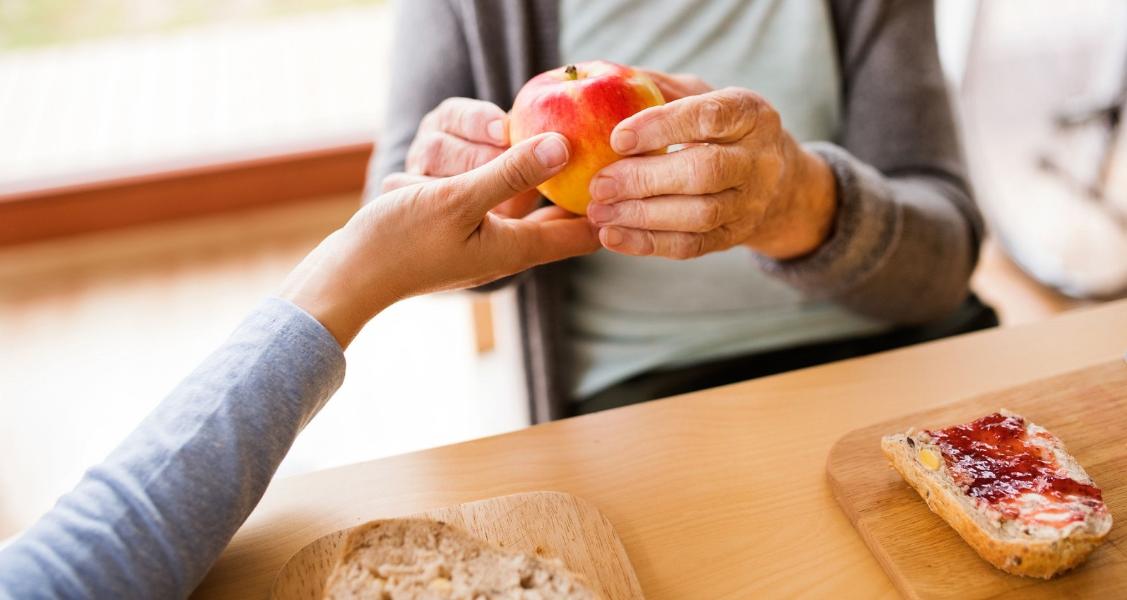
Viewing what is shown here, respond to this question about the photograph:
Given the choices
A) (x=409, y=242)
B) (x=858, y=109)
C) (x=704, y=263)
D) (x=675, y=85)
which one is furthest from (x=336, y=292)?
(x=858, y=109)

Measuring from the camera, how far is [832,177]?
0.97 metres

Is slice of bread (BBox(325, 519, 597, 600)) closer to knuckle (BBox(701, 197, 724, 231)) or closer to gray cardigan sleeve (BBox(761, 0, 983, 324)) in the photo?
knuckle (BBox(701, 197, 724, 231))

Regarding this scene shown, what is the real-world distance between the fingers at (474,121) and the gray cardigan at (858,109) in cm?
21

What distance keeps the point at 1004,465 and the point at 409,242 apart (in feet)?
1.83

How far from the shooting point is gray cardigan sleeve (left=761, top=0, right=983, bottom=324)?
1010mm

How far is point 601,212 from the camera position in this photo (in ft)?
2.74

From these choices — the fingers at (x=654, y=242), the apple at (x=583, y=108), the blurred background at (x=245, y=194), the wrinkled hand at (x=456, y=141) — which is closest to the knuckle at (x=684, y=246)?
the fingers at (x=654, y=242)

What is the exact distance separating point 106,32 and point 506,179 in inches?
98.6

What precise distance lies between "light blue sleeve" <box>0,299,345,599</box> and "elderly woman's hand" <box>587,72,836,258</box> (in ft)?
1.01

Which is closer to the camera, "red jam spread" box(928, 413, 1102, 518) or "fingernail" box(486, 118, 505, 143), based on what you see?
"red jam spread" box(928, 413, 1102, 518)

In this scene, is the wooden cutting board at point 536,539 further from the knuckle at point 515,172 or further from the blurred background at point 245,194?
the blurred background at point 245,194

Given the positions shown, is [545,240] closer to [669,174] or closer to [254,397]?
[669,174]

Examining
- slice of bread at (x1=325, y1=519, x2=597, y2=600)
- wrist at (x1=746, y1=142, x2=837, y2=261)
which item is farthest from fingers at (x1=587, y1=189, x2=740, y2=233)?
slice of bread at (x1=325, y1=519, x2=597, y2=600)

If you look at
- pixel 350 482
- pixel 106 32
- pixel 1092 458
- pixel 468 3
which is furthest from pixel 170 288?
pixel 1092 458
